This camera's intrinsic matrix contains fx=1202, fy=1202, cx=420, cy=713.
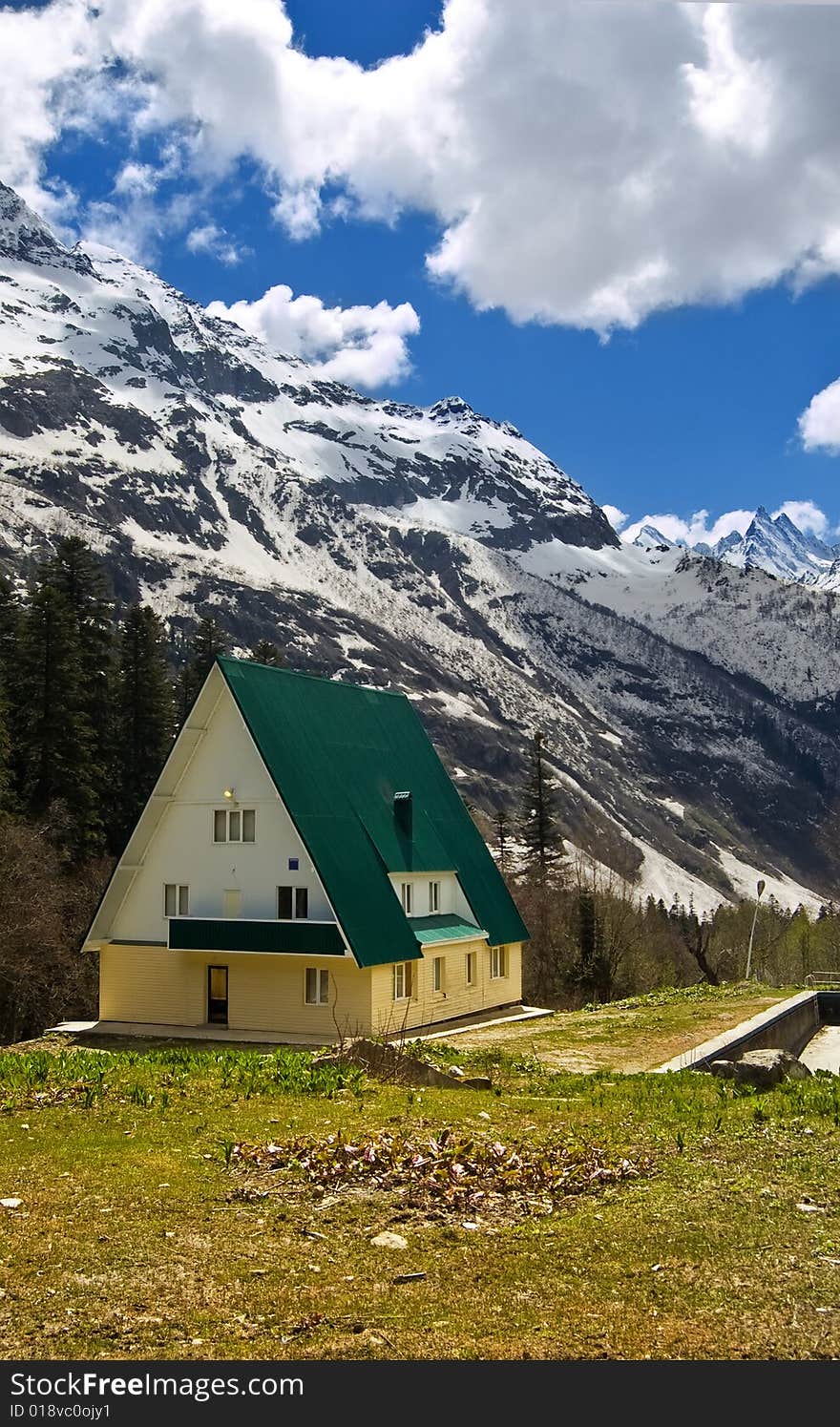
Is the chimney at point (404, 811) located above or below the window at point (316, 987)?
above

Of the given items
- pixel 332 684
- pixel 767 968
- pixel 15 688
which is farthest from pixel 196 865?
pixel 767 968

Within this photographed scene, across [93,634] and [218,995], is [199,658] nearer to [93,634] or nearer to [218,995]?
[93,634]

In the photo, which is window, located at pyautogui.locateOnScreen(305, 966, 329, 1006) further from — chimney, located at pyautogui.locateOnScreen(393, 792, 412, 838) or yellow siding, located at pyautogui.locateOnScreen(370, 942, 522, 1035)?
chimney, located at pyautogui.locateOnScreen(393, 792, 412, 838)

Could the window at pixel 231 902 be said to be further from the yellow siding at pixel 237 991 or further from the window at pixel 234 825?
the window at pixel 234 825

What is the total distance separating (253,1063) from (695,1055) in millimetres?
9030

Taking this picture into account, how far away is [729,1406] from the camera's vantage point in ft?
19.8

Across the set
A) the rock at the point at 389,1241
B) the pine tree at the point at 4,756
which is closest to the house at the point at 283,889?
the pine tree at the point at 4,756

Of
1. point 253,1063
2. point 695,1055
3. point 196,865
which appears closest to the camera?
point 253,1063

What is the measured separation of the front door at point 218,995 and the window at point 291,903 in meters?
2.52

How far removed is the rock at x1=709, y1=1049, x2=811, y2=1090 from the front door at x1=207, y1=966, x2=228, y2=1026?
1819 cm

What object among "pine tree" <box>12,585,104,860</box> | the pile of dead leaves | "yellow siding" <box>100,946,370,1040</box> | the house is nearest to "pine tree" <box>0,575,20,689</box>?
"pine tree" <box>12,585,104,860</box>

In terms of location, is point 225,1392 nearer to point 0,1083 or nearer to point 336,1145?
point 336,1145

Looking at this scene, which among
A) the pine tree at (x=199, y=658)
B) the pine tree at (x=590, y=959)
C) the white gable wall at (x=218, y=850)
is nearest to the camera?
the white gable wall at (x=218, y=850)

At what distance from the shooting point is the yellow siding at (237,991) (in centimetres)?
3100
